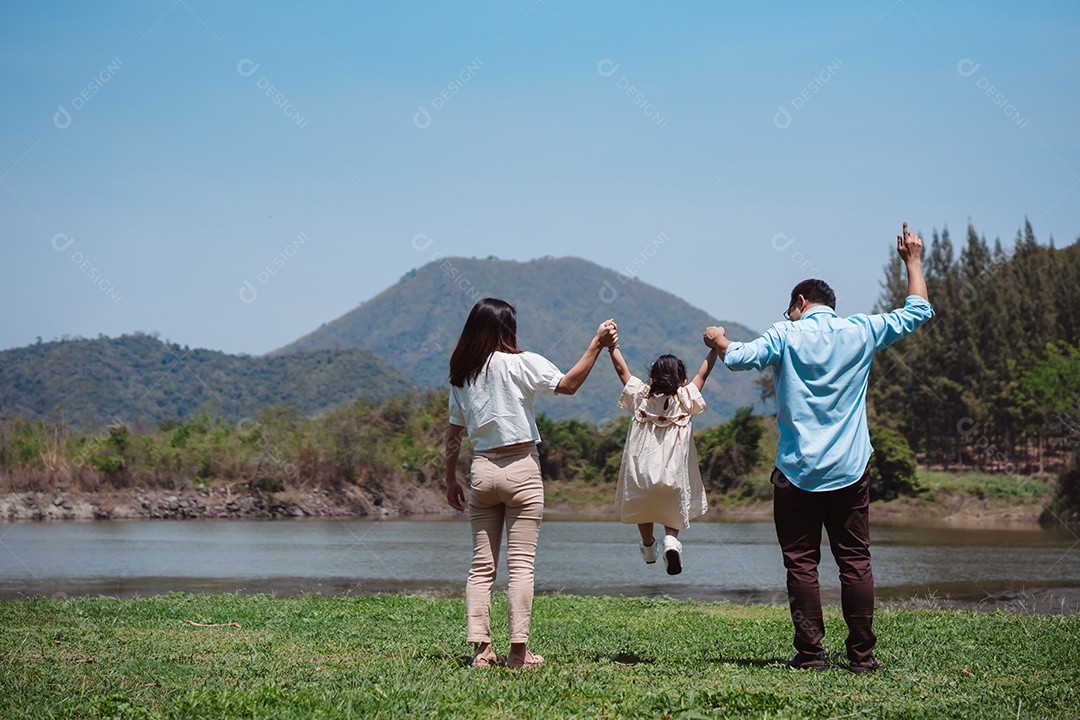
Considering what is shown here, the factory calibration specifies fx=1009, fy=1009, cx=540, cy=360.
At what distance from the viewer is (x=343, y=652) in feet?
21.6

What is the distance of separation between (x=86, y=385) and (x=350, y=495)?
9010 cm

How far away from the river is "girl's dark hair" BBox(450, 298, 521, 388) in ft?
36.9

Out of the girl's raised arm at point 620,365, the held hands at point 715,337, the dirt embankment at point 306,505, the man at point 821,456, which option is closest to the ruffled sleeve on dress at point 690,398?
the girl's raised arm at point 620,365

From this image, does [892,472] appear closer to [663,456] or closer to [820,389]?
[663,456]

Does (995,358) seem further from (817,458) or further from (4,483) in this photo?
(817,458)

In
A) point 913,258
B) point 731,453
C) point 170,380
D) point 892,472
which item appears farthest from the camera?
point 170,380

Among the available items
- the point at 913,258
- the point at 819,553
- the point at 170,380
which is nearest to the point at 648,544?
the point at 819,553

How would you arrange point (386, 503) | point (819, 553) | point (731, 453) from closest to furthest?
point (819, 553) → point (386, 503) → point (731, 453)

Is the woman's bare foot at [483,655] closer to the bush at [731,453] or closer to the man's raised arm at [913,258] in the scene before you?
the man's raised arm at [913,258]

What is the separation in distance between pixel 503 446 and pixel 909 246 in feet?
9.13

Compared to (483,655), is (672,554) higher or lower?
higher

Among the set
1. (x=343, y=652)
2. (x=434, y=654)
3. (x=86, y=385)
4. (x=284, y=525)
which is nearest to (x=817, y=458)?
(x=434, y=654)

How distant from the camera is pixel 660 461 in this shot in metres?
7.12

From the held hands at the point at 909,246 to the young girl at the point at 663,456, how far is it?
161cm
